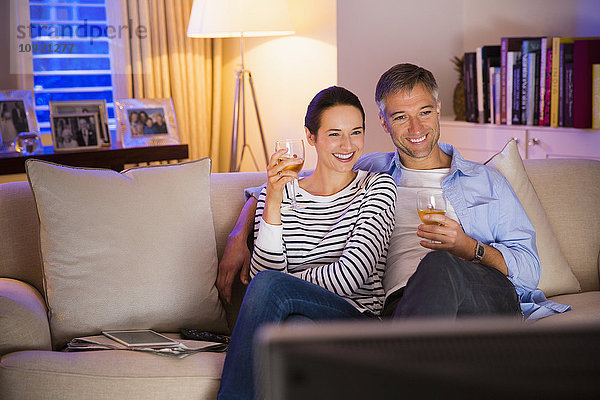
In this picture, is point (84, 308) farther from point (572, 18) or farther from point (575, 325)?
point (572, 18)

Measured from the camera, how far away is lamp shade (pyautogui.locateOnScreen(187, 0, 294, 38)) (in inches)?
140

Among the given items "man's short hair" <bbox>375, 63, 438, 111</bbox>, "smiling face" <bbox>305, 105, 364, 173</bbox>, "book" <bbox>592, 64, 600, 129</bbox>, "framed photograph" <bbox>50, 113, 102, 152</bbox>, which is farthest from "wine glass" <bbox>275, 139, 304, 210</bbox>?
"framed photograph" <bbox>50, 113, 102, 152</bbox>

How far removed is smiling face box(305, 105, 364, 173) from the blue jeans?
0.45 m

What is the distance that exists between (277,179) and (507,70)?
73.8 inches

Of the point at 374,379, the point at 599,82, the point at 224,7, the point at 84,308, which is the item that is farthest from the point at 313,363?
the point at 224,7

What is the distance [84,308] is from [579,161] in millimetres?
1765

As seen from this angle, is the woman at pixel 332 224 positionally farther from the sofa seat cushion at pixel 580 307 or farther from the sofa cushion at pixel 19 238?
the sofa cushion at pixel 19 238

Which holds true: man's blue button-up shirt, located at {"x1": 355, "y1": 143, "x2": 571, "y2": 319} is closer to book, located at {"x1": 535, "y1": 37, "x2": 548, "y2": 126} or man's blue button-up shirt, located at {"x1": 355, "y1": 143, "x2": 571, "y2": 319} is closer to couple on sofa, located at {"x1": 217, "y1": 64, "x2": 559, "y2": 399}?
couple on sofa, located at {"x1": 217, "y1": 64, "x2": 559, "y2": 399}

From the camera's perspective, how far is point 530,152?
3.23 m

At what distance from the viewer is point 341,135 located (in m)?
2.01

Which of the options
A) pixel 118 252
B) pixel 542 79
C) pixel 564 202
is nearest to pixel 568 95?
pixel 542 79

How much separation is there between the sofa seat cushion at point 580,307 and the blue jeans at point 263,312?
66 cm

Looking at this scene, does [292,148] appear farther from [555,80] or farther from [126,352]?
[555,80]

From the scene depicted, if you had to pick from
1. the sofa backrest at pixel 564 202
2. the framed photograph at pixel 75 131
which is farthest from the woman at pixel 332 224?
the framed photograph at pixel 75 131
